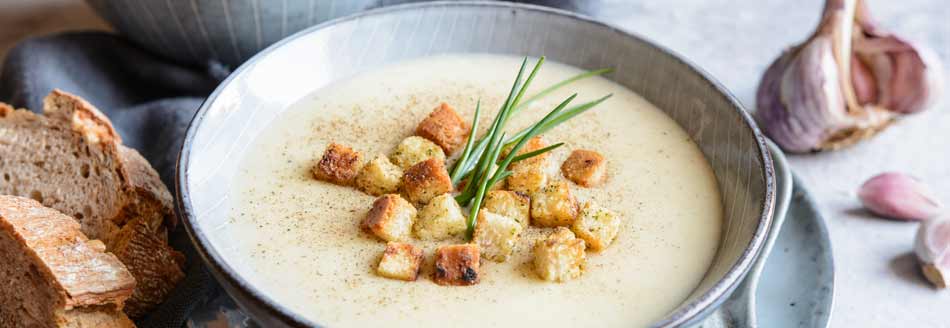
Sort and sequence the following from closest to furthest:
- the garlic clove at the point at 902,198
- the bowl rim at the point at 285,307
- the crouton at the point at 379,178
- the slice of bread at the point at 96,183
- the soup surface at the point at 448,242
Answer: the bowl rim at the point at 285,307
the soup surface at the point at 448,242
the crouton at the point at 379,178
the slice of bread at the point at 96,183
the garlic clove at the point at 902,198

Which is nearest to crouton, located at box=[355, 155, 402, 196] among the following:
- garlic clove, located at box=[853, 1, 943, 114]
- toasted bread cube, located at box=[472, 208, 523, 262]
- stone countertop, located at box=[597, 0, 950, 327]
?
toasted bread cube, located at box=[472, 208, 523, 262]

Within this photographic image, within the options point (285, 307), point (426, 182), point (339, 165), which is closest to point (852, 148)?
point (426, 182)

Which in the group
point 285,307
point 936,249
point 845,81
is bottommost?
point 936,249

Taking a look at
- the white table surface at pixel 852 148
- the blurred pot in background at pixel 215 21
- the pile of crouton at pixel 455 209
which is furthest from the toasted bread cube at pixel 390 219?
the blurred pot in background at pixel 215 21

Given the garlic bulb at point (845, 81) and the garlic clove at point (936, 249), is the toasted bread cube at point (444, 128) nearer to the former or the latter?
the garlic bulb at point (845, 81)

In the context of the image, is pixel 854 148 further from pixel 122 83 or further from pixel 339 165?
pixel 122 83

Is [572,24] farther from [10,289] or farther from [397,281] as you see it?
[10,289]

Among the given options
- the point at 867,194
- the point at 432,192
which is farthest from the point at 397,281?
the point at 867,194
